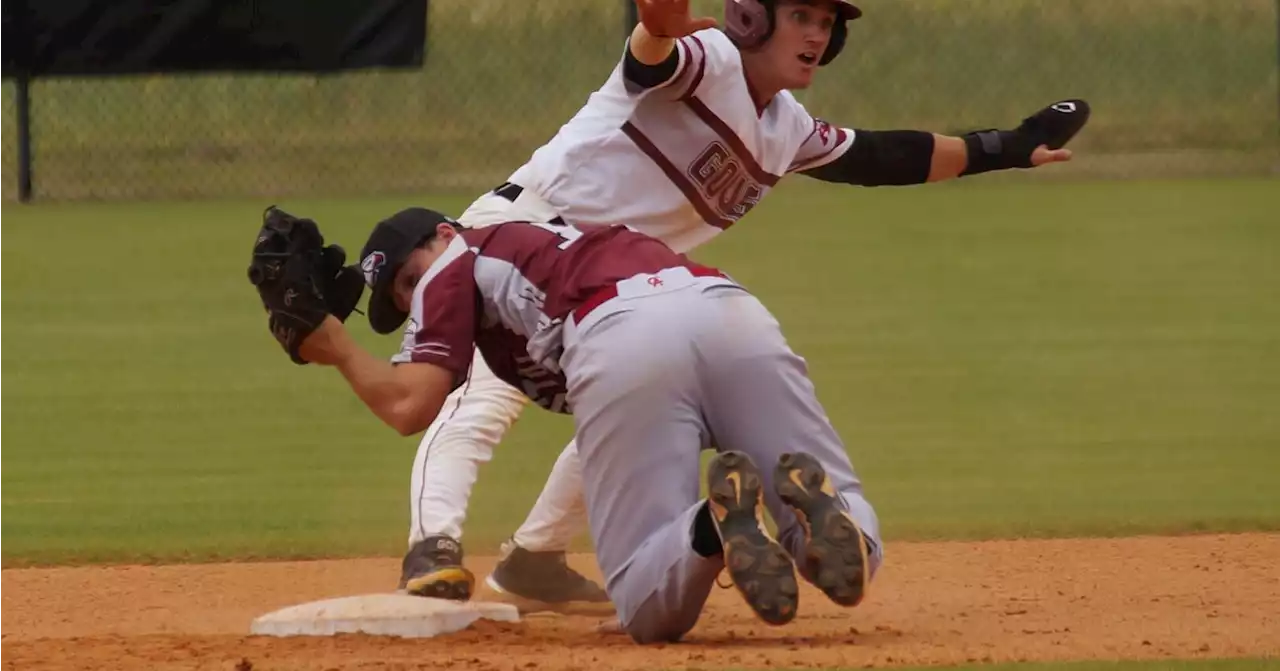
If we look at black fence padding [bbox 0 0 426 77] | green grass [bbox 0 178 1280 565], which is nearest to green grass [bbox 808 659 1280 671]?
green grass [bbox 0 178 1280 565]

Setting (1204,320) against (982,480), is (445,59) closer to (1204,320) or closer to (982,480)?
(1204,320)

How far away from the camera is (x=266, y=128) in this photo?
16891mm

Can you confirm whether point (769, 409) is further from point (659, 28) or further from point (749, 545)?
point (659, 28)

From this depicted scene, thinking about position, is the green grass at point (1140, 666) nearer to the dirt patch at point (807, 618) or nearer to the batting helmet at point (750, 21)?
the dirt patch at point (807, 618)

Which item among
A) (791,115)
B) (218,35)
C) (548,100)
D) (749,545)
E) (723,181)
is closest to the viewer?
(749,545)

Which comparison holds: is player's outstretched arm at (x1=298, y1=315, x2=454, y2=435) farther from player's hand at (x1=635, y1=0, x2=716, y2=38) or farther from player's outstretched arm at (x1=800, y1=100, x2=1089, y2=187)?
player's outstretched arm at (x1=800, y1=100, x2=1089, y2=187)

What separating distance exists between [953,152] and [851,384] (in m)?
2.89

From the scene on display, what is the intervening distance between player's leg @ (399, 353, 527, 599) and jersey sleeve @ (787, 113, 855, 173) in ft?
3.19

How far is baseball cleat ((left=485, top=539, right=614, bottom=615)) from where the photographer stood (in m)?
5.51

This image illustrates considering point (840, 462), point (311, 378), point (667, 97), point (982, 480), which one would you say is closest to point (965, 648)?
point (840, 462)

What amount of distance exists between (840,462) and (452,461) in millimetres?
1124

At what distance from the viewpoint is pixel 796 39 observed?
514 cm

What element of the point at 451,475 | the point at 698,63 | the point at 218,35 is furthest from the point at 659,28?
the point at 218,35

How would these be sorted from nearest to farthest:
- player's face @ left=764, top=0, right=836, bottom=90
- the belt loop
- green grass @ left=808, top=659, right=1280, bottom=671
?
1. green grass @ left=808, top=659, right=1280, bottom=671
2. player's face @ left=764, top=0, right=836, bottom=90
3. the belt loop
